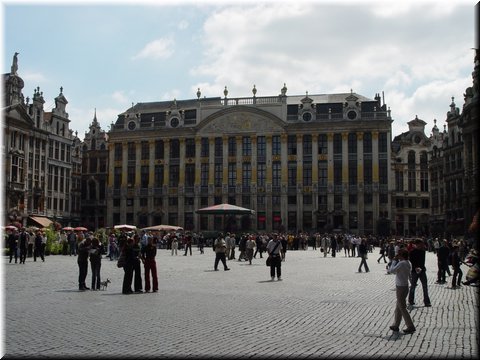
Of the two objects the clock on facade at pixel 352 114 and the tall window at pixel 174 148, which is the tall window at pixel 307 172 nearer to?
the clock on facade at pixel 352 114

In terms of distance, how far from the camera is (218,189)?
78688 millimetres

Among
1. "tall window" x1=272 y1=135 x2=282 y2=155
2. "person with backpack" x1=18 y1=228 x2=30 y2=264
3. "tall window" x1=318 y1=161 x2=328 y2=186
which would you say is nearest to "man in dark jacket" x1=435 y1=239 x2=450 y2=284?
"person with backpack" x1=18 y1=228 x2=30 y2=264

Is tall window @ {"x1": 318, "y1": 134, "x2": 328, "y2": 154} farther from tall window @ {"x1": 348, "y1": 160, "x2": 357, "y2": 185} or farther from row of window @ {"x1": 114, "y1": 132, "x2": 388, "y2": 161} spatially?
tall window @ {"x1": 348, "y1": 160, "x2": 357, "y2": 185}

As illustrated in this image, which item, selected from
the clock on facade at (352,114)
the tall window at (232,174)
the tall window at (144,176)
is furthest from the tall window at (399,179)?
the tall window at (144,176)

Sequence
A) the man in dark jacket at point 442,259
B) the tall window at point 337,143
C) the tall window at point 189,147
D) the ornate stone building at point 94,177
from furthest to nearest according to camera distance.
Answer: the ornate stone building at point 94,177, the tall window at point 189,147, the tall window at point 337,143, the man in dark jacket at point 442,259

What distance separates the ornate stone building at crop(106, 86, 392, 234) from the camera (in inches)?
2943

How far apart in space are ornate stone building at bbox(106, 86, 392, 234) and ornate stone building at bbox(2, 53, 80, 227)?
336 inches

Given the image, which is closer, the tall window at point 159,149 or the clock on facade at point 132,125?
the tall window at point 159,149

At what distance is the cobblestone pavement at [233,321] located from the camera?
32.4ft

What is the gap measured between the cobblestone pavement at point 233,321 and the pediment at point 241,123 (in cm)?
5681

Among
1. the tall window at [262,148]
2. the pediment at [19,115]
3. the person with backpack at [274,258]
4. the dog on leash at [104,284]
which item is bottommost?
the dog on leash at [104,284]

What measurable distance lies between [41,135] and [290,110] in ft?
107

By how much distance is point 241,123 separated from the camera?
78.2m

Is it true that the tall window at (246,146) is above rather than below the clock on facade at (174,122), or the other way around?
below
